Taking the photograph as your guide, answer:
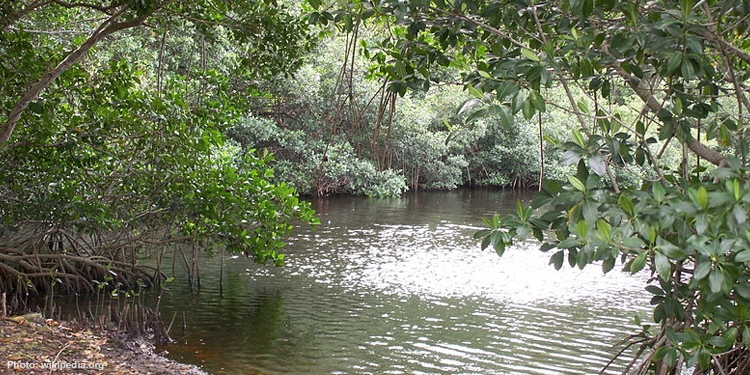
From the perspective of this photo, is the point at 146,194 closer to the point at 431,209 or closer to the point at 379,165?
the point at 379,165

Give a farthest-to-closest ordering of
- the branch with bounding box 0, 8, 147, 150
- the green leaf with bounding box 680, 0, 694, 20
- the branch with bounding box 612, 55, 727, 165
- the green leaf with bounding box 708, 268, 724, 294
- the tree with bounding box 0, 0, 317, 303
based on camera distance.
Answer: the tree with bounding box 0, 0, 317, 303 < the branch with bounding box 0, 8, 147, 150 < the branch with bounding box 612, 55, 727, 165 < the green leaf with bounding box 680, 0, 694, 20 < the green leaf with bounding box 708, 268, 724, 294

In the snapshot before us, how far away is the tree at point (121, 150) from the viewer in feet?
18.2

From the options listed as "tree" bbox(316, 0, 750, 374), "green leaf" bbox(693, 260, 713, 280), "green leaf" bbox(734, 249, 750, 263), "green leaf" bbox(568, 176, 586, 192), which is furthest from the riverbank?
"green leaf" bbox(734, 249, 750, 263)

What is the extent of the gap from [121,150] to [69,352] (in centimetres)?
272

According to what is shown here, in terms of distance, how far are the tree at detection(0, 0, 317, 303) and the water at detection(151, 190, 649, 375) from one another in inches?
38.0

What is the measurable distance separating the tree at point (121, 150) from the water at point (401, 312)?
3.17ft

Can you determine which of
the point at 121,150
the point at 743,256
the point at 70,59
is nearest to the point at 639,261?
the point at 743,256

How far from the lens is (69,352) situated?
17.5 ft

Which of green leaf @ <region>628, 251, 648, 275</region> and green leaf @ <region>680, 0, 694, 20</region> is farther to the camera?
green leaf @ <region>680, 0, 694, 20</region>

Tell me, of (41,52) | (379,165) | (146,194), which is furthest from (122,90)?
(379,165)

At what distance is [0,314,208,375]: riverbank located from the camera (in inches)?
189

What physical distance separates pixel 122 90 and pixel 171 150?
0.92m

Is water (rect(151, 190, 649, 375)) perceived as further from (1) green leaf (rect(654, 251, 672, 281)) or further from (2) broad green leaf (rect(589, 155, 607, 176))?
(1) green leaf (rect(654, 251, 672, 281))

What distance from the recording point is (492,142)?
27.3 metres
